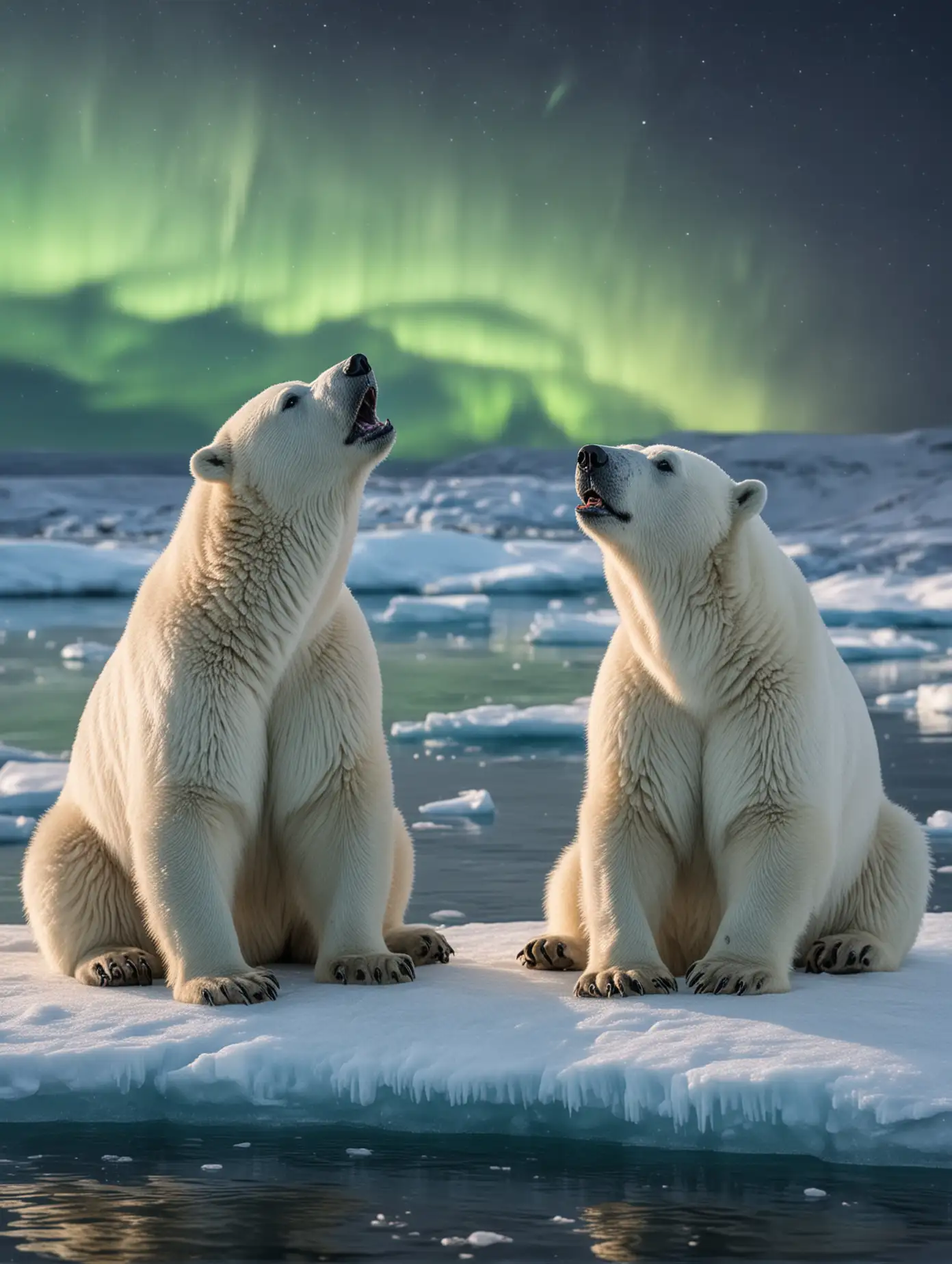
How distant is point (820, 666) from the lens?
502 cm

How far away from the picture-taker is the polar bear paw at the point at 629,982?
4.77 meters

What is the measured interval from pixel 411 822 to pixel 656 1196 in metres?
6.75

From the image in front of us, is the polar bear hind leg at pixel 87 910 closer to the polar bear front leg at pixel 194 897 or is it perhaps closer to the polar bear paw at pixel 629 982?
the polar bear front leg at pixel 194 897

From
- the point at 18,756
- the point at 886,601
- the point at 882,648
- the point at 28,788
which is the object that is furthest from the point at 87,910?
the point at 886,601

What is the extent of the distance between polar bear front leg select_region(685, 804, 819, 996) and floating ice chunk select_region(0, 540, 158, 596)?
31992 millimetres

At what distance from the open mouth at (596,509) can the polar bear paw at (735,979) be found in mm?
1211

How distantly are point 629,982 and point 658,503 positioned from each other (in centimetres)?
129

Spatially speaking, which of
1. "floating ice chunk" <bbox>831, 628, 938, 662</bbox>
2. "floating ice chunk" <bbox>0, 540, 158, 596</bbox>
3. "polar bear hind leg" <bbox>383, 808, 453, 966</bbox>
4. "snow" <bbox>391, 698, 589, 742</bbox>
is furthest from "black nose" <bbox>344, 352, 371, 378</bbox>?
"floating ice chunk" <bbox>0, 540, 158, 596</bbox>

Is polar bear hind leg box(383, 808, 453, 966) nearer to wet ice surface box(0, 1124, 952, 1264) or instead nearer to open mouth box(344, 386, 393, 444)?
wet ice surface box(0, 1124, 952, 1264)

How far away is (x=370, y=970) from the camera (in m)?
4.93

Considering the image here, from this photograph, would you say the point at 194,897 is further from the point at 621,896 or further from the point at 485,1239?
the point at 485,1239

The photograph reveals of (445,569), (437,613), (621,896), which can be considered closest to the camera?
(621,896)

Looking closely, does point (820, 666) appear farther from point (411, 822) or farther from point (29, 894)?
point (411, 822)

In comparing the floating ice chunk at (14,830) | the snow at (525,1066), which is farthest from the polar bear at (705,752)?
the floating ice chunk at (14,830)
